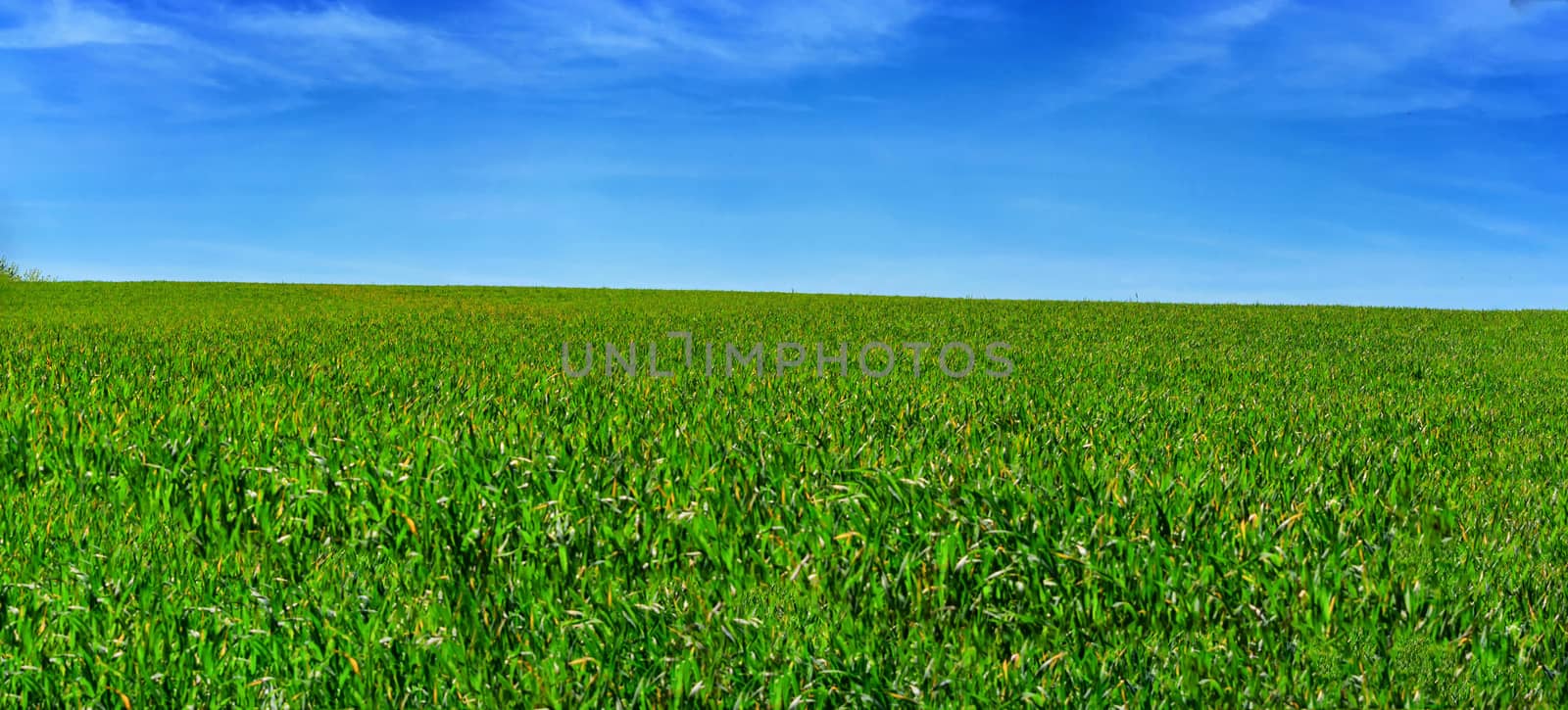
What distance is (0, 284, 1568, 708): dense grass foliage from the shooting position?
9.74 ft

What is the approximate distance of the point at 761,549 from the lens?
393 cm

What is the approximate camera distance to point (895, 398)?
712 cm

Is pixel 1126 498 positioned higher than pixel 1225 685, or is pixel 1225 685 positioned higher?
pixel 1126 498

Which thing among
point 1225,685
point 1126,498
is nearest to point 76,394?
point 1126,498

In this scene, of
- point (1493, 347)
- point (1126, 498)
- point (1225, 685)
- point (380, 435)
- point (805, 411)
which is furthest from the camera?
point (1493, 347)

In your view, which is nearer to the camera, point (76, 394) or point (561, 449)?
point (561, 449)

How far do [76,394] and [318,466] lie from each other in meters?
3.62

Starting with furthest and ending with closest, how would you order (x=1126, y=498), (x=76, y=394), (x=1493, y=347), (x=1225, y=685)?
(x=1493, y=347) → (x=76, y=394) → (x=1126, y=498) → (x=1225, y=685)

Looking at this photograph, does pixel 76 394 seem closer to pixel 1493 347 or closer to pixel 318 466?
pixel 318 466

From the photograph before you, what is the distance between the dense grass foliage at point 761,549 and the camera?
2969 millimetres

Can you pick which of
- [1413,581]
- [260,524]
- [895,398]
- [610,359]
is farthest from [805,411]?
[610,359]

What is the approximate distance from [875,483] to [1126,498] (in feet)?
3.52

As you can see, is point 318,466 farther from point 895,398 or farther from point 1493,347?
point 1493,347

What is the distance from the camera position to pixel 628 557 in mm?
3914
